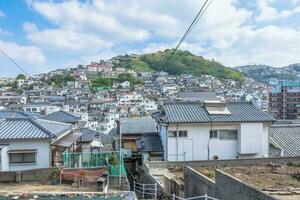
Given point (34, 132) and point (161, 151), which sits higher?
point (34, 132)

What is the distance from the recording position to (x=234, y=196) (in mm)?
8969

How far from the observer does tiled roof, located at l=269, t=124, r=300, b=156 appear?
2295 centimetres

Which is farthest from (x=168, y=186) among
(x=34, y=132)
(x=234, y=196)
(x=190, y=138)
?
(x=190, y=138)

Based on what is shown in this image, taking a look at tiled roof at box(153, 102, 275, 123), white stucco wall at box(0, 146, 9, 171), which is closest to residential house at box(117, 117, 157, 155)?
tiled roof at box(153, 102, 275, 123)

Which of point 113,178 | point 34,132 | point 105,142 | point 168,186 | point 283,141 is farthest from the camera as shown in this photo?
point 105,142

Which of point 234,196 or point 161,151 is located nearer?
point 234,196

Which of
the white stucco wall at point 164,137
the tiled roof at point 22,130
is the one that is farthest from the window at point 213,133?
the tiled roof at point 22,130

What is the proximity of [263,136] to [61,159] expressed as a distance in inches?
499

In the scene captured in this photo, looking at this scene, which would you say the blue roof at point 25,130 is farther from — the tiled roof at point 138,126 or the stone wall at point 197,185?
the tiled roof at point 138,126

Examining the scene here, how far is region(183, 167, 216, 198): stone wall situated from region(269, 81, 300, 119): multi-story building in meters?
74.1

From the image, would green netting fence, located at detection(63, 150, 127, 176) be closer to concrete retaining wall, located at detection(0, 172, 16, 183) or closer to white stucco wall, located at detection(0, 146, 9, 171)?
concrete retaining wall, located at detection(0, 172, 16, 183)

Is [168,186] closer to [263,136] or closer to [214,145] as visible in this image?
[214,145]

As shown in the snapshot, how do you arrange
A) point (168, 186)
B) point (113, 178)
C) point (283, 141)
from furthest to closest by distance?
point (283, 141) → point (113, 178) → point (168, 186)

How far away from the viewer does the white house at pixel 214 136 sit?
22688mm
